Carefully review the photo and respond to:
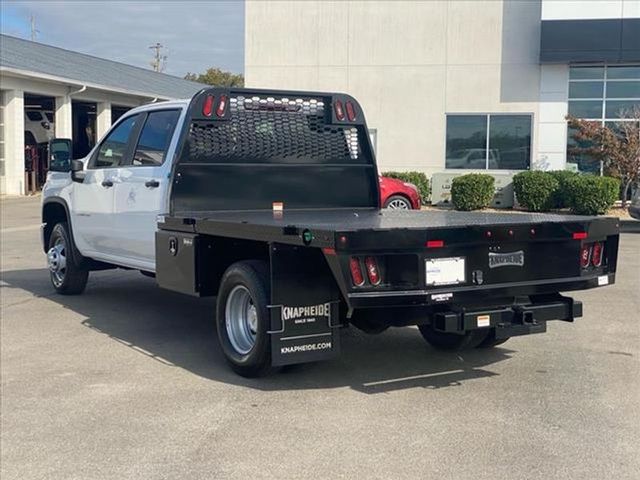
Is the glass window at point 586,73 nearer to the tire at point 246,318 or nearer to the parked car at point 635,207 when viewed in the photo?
the parked car at point 635,207

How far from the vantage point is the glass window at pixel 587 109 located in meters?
23.7

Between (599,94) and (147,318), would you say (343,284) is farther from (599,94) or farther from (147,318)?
(599,94)

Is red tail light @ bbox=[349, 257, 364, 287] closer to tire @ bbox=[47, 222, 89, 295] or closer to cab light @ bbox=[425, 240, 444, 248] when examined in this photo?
cab light @ bbox=[425, 240, 444, 248]

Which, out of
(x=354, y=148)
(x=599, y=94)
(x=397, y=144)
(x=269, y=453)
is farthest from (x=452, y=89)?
(x=269, y=453)

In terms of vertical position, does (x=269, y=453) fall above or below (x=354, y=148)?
below

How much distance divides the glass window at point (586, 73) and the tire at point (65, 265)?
18390mm

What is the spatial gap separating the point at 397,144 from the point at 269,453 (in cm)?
2094

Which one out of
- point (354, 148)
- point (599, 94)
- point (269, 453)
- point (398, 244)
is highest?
point (599, 94)

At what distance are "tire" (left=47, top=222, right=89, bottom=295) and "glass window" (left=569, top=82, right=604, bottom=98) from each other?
721 inches

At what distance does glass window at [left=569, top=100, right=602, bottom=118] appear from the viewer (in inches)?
934

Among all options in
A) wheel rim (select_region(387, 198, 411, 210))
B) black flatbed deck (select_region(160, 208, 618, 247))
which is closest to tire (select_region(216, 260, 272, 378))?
black flatbed deck (select_region(160, 208, 618, 247))

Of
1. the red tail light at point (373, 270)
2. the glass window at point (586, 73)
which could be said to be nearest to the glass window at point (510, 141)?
the glass window at point (586, 73)

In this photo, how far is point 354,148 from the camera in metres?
7.99

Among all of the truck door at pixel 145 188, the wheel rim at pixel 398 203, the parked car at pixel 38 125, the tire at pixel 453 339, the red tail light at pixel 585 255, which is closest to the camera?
the red tail light at pixel 585 255
